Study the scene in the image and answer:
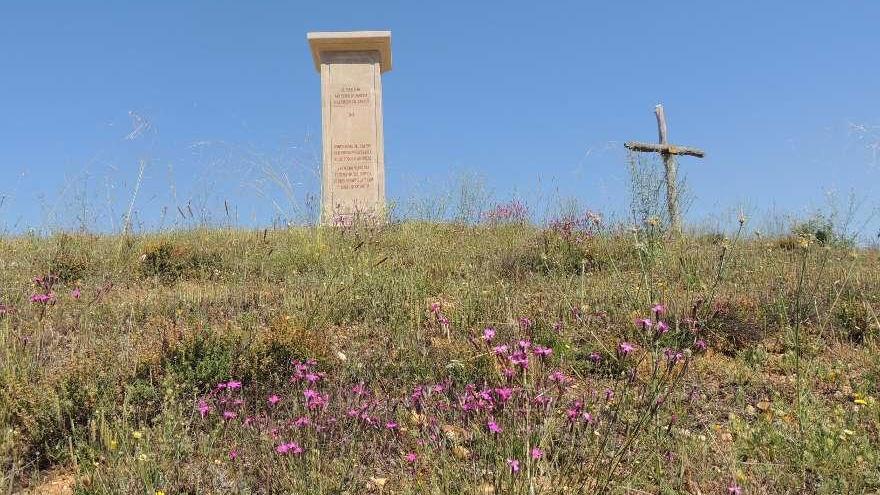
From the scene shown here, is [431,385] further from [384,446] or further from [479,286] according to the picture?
[479,286]

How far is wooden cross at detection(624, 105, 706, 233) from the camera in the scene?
978cm

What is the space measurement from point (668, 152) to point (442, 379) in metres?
9.22

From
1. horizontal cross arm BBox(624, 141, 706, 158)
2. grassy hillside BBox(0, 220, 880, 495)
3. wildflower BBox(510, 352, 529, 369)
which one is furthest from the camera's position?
horizontal cross arm BBox(624, 141, 706, 158)

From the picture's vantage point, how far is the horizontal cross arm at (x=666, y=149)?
10922 millimetres

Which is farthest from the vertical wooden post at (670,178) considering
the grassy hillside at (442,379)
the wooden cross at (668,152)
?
the grassy hillside at (442,379)

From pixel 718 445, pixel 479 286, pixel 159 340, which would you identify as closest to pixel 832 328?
pixel 718 445

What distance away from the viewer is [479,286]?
4.90m

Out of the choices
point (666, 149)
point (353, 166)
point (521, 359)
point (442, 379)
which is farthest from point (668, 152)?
point (521, 359)

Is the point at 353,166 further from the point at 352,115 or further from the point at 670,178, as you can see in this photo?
the point at 670,178

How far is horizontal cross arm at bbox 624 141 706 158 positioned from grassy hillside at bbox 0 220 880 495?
5.17 metres

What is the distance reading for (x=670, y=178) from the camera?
10633 mm

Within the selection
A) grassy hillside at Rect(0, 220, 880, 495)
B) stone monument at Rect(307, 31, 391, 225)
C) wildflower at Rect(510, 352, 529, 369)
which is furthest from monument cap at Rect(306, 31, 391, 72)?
wildflower at Rect(510, 352, 529, 369)

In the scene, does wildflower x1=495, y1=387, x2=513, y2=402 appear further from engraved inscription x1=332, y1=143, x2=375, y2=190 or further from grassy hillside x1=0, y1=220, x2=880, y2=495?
engraved inscription x1=332, y1=143, x2=375, y2=190

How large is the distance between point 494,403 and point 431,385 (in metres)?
1.18
